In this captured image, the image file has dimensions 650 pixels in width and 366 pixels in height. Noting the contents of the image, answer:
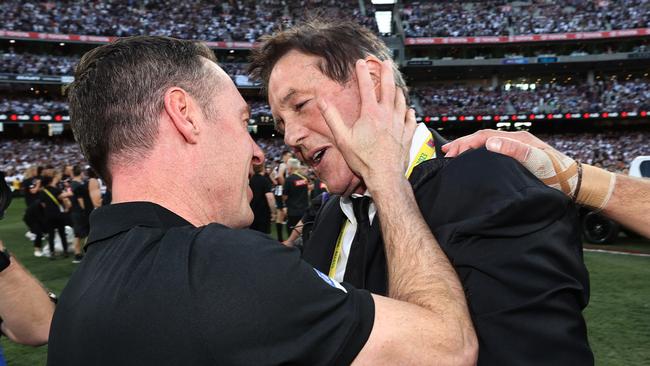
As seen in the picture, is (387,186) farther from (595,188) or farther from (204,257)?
(595,188)

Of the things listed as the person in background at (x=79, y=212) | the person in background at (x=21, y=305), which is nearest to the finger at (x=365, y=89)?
the person in background at (x=21, y=305)

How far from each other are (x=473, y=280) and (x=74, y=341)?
1038 mm

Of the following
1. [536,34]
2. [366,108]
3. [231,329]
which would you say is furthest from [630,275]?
[536,34]

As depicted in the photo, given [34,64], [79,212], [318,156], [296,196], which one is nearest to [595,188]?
[318,156]

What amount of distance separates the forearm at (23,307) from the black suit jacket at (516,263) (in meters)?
2.13

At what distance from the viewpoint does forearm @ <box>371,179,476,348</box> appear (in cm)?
124

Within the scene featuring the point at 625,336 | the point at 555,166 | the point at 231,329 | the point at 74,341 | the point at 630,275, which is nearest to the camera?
the point at 231,329

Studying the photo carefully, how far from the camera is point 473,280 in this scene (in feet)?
4.49

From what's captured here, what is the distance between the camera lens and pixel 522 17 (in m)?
47.6

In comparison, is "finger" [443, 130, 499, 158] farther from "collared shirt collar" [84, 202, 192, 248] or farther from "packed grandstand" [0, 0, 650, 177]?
"packed grandstand" [0, 0, 650, 177]

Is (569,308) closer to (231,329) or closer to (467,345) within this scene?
(467,345)

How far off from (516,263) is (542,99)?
48162 mm

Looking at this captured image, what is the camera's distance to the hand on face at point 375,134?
1528mm

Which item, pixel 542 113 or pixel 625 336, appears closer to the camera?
pixel 625 336
